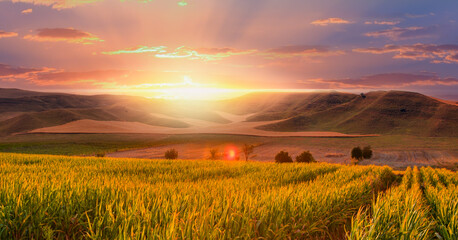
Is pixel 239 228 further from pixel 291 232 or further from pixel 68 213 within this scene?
pixel 68 213

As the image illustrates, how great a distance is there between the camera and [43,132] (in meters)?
135

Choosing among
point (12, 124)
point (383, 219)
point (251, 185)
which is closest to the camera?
point (383, 219)

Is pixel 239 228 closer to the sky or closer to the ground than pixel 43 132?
closer to the sky

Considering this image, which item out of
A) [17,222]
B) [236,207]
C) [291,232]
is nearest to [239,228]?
[236,207]

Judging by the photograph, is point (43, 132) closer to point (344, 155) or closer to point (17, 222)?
point (344, 155)

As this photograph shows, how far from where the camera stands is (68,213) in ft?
16.2

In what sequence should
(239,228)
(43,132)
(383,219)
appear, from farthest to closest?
(43,132)
(383,219)
(239,228)

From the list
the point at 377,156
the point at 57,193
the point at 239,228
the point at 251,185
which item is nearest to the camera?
the point at 239,228

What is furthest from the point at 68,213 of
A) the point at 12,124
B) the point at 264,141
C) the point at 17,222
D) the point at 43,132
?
the point at 12,124

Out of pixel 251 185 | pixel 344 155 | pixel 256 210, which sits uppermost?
pixel 256 210

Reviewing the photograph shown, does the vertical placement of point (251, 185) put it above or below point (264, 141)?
above

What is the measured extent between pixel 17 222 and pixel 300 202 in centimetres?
468

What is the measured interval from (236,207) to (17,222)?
3.31m

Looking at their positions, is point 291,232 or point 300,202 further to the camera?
point 300,202
